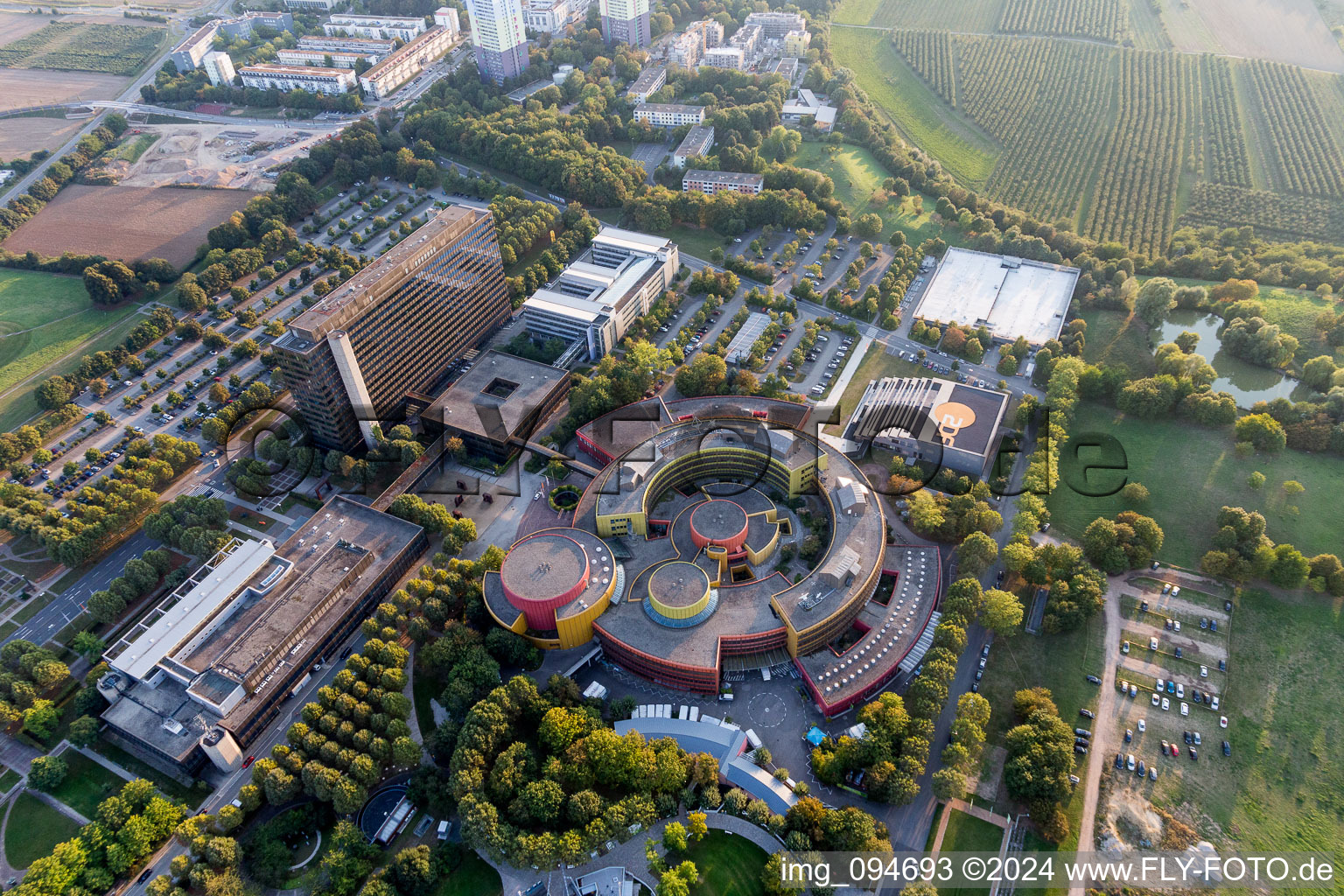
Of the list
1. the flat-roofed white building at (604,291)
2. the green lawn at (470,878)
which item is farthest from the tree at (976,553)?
the flat-roofed white building at (604,291)

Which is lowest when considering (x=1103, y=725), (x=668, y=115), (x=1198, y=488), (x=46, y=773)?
(x=1103, y=725)

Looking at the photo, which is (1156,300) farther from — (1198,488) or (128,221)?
(128,221)

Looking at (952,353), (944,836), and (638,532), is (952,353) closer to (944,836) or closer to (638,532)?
(638,532)

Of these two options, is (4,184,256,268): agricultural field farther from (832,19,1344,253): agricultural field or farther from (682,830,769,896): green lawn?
(832,19,1344,253): agricultural field

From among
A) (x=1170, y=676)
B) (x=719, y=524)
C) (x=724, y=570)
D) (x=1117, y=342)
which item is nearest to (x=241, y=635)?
(x=724, y=570)

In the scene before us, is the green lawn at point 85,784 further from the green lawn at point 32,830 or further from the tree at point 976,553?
the tree at point 976,553

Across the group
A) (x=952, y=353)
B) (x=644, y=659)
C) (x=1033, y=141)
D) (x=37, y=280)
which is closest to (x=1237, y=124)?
(x=1033, y=141)
